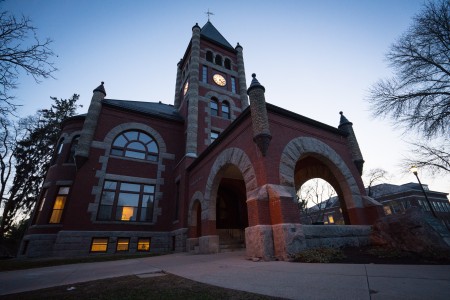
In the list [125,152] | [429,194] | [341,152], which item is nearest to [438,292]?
[341,152]

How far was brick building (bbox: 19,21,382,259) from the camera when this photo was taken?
27.0 ft

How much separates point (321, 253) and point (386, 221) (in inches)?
120

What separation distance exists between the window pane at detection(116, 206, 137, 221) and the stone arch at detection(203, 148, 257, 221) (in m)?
6.36

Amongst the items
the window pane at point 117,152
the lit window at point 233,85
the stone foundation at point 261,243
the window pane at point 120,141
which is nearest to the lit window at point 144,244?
the window pane at point 117,152

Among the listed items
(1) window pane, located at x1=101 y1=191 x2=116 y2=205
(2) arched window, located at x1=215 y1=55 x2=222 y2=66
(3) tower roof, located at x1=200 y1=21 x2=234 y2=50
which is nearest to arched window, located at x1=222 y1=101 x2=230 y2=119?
(2) arched window, located at x1=215 y1=55 x2=222 y2=66

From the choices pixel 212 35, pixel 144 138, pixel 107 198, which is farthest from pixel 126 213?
pixel 212 35

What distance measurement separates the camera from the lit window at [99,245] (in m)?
13.3

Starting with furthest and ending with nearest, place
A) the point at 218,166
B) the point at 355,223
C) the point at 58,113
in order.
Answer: the point at 58,113
the point at 218,166
the point at 355,223

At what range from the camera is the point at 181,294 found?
293 cm

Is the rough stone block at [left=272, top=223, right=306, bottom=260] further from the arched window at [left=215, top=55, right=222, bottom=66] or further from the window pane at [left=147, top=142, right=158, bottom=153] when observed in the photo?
the arched window at [left=215, top=55, right=222, bottom=66]

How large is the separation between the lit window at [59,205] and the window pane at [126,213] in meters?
3.55

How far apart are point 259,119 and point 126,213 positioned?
11877 mm

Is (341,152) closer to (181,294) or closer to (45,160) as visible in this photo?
(181,294)

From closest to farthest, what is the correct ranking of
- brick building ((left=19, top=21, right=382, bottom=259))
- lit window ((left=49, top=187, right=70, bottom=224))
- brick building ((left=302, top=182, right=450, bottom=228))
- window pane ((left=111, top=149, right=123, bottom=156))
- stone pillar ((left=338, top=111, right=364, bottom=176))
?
brick building ((left=19, top=21, right=382, bottom=259)) < stone pillar ((left=338, top=111, right=364, bottom=176)) < lit window ((left=49, top=187, right=70, bottom=224)) < window pane ((left=111, top=149, right=123, bottom=156)) < brick building ((left=302, top=182, right=450, bottom=228))
